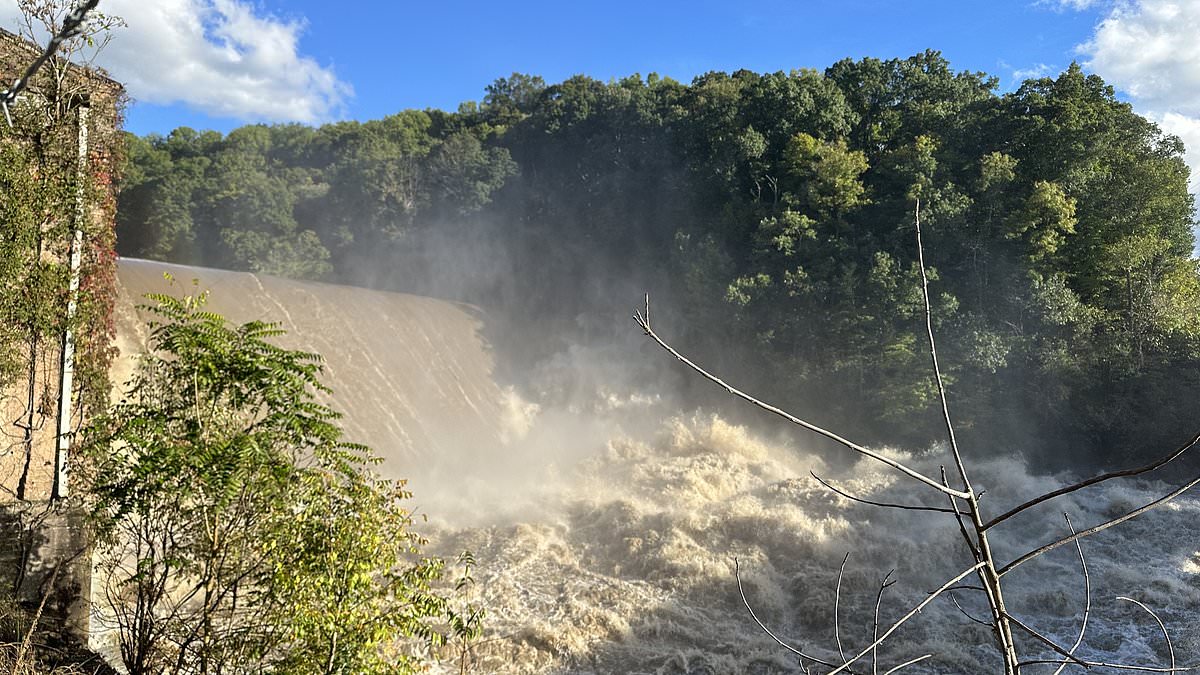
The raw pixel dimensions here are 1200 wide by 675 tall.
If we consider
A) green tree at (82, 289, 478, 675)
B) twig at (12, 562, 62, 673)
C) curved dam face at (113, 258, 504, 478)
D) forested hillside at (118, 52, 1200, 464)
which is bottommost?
twig at (12, 562, 62, 673)

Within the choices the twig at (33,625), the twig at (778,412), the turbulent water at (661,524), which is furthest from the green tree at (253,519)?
the turbulent water at (661,524)

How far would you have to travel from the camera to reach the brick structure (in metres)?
7.41

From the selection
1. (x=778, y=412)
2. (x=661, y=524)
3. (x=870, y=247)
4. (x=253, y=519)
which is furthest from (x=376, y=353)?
(x=778, y=412)

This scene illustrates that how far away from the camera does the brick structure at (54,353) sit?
741 cm

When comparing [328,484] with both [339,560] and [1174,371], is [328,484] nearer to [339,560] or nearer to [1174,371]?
[339,560]

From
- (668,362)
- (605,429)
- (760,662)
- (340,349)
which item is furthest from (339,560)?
(668,362)

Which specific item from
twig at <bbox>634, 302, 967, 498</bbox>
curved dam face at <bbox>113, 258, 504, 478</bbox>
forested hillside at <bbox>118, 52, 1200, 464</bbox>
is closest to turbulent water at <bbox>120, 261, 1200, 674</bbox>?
curved dam face at <bbox>113, 258, 504, 478</bbox>

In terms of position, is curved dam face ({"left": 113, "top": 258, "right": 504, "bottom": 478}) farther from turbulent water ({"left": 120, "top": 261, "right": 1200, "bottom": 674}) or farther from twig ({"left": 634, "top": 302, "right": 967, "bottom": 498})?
twig ({"left": 634, "top": 302, "right": 967, "bottom": 498})

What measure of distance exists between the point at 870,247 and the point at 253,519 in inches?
647

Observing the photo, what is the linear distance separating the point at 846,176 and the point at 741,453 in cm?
696

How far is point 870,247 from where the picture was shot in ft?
62.1

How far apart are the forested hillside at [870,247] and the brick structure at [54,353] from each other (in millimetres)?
13026

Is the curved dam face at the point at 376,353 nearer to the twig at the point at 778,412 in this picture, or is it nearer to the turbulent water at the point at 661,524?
the turbulent water at the point at 661,524

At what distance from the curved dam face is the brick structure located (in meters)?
4.77
